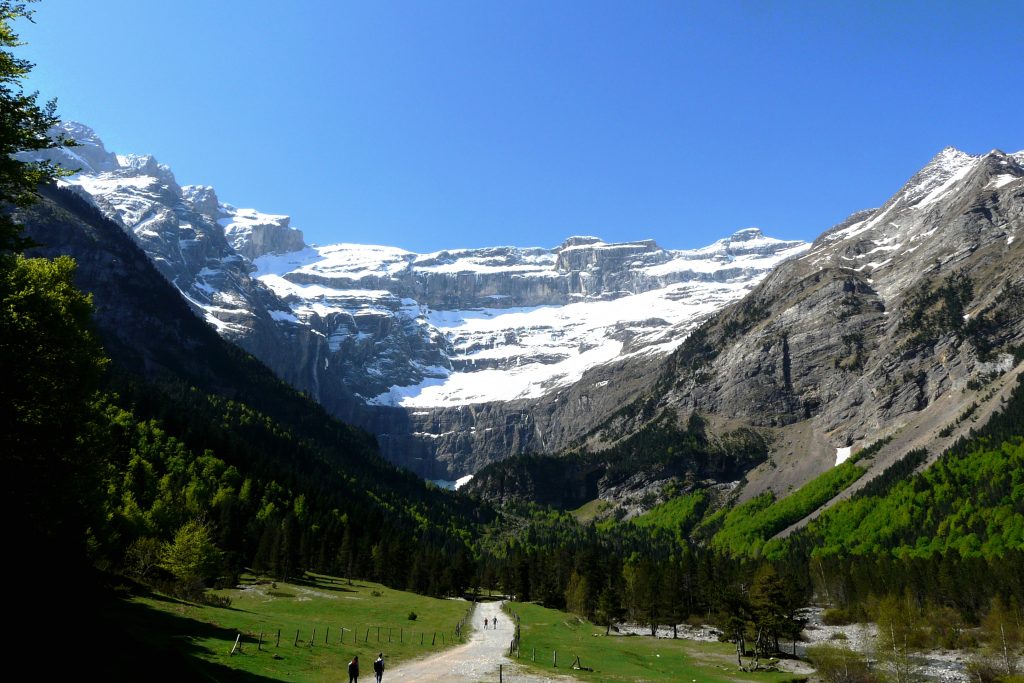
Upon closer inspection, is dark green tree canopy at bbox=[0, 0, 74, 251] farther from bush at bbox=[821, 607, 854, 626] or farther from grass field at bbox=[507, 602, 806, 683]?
bush at bbox=[821, 607, 854, 626]

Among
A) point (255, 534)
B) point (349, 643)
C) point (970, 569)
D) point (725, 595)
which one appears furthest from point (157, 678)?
point (970, 569)

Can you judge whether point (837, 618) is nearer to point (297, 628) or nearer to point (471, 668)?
point (471, 668)

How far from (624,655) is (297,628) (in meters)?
36.6

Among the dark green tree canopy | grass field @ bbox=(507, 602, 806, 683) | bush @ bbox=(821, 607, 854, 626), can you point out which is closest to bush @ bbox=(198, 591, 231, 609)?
grass field @ bbox=(507, 602, 806, 683)

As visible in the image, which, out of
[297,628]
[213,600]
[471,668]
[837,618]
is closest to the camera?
[471,668]

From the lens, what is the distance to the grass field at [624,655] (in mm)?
58875

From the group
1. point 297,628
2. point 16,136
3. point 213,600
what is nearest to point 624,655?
point 297,628

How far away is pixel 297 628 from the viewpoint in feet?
180

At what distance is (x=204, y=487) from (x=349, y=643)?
80945 mm

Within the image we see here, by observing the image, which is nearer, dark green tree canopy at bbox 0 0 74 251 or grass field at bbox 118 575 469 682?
dark green tree canopy at bbox 0 0 74 251

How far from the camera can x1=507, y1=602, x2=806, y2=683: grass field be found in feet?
193

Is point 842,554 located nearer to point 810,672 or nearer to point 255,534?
point 810,672

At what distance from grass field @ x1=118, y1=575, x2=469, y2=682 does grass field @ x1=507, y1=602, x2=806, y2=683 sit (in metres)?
10.6

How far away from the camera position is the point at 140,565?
62.1 metres
